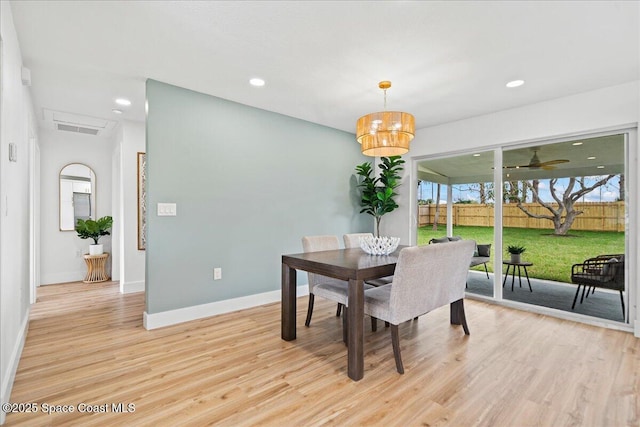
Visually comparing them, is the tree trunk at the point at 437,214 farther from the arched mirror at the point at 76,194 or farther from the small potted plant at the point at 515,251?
the arched mirror at the point at 76,194

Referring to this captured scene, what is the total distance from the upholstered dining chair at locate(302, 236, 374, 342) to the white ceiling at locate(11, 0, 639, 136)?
1631mm

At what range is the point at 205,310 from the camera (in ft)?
11.1

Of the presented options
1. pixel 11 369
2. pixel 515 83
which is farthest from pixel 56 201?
pixel 515 83

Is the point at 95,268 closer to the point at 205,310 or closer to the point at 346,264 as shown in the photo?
the point at 205,310

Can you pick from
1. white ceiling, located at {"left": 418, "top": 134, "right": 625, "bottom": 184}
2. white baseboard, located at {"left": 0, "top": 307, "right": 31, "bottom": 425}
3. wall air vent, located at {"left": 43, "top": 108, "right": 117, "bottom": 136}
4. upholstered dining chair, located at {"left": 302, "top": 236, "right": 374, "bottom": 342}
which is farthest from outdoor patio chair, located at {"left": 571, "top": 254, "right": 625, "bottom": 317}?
wall air vent, located at {"left": 43, "top": 108, "right": 117, "bottom": 136}

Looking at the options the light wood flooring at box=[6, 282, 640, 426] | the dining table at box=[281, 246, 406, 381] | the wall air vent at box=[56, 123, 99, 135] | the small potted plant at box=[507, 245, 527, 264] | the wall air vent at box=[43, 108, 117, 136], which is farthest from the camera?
the wall air vent at box=[56, 123, 99, 135]

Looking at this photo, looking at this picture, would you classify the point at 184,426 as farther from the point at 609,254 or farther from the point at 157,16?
the point at 609,254

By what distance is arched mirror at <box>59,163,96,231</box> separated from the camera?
5016 millimetres

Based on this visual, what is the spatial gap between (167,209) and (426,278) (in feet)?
8.43

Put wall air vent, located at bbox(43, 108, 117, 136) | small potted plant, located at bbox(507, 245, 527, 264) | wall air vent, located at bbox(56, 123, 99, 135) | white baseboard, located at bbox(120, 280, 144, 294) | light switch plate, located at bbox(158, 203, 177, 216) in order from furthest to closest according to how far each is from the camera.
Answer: wall air vent, located at bbox(56, 123, 99, 135) → white baseboard, located at bbox(120, 280, 144, 294) → wall air vent, located at bbox(43, 108, 117, 136) → small potted plant, located at bbox(507, 245, 527, 264) → light switch plate, located at bbox(158, 203, 177, 216)

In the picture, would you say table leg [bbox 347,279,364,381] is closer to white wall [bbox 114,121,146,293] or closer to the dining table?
the dining table

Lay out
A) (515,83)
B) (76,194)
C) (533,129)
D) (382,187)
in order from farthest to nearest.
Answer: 1. (76,194)
2. (382,187)
3. (533,129)
4. (515,83)

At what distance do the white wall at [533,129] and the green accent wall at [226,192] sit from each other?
1207mm

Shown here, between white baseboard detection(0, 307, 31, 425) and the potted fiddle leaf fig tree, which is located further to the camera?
the potted fiddle leaf fig tree
